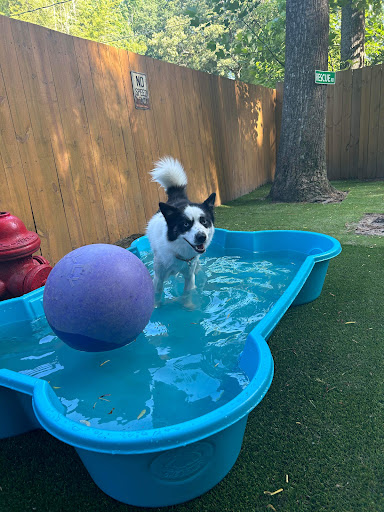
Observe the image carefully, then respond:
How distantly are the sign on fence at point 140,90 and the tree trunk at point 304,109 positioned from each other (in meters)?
3.06

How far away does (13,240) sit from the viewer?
3.31 metres

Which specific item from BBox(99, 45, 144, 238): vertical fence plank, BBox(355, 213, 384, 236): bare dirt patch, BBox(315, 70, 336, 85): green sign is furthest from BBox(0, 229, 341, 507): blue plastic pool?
→ BBox(315, 70, 336, 85): green sign

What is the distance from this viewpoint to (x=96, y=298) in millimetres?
2113

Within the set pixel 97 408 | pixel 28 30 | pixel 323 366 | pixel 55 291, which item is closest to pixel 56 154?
pixel 28 30

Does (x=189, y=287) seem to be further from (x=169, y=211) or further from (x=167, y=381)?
(x=167, y=381)

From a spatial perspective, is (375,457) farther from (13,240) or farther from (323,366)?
(13,240)

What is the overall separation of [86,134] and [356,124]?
7.98 metres

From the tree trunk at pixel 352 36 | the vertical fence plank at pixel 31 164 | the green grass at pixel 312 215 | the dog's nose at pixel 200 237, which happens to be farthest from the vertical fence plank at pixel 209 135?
the tree trunk at pixel 352 36

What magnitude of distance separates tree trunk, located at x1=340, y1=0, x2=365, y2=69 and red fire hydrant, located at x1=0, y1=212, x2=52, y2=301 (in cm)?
1062

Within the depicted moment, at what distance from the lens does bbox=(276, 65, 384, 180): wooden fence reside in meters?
9.48

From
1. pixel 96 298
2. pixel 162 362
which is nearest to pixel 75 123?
pixel 96 298

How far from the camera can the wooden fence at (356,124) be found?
9477 millimetres

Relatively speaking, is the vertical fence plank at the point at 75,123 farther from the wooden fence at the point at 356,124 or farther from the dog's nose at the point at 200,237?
the wooden fence at the point at 356,124

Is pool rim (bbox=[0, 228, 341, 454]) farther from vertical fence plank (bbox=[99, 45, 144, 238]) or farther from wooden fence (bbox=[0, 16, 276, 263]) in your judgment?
vertical fence plank (bbox=[99, 45, 144, 238])
